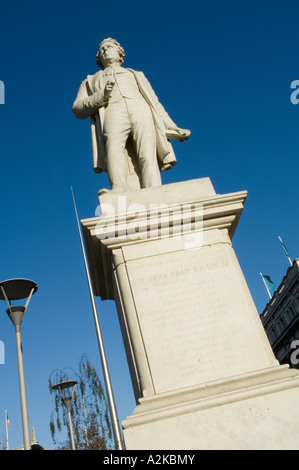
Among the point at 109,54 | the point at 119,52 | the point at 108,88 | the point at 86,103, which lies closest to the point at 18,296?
the point at 86,103

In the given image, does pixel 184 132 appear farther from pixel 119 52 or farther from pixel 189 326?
A: pixel 189 326

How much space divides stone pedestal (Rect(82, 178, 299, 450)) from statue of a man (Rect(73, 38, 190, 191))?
870 millimetres

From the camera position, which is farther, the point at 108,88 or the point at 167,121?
the point at 167,121

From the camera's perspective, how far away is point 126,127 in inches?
201

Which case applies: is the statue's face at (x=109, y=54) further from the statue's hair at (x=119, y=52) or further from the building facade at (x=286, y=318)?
the building facade at (x=286, y=318)

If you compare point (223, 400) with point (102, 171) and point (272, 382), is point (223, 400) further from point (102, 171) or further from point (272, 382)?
point (102, 171)

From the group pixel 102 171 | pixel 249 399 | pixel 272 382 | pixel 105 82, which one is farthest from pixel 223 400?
pixel 105 82

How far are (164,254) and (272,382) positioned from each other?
54.3 inches

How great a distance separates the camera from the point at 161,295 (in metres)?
3.53

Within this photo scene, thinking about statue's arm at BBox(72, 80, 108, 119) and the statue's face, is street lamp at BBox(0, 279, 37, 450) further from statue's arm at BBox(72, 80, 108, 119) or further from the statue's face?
the statue's face

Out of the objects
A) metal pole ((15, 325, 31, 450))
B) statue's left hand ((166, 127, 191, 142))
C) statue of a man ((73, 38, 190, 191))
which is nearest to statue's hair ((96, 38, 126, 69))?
statue of a man ((73, 38, 190, 191))

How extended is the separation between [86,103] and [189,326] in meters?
3.33

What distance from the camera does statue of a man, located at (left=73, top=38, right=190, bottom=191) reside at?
193 inches
